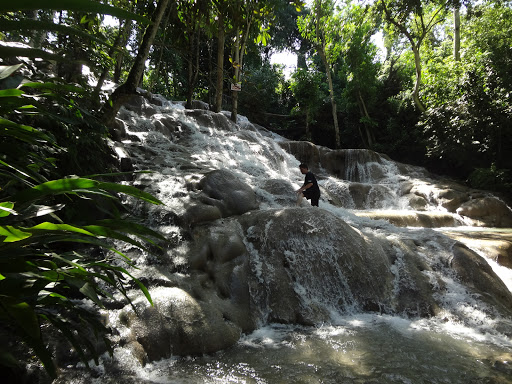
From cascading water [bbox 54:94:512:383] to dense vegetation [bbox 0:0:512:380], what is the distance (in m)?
Result: 0.64

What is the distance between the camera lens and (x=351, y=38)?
1878cm

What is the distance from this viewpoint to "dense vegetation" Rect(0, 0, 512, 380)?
0.98 meters

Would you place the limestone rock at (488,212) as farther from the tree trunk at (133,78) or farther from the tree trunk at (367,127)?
the tree trunk at (133,78)

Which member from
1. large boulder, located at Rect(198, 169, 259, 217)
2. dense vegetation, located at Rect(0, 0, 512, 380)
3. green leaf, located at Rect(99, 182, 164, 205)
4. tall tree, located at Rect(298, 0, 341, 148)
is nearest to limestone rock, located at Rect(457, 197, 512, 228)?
dense vegetation, located at Rect(0, 0, 512, 380)

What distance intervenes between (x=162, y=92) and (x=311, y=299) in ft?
71.8

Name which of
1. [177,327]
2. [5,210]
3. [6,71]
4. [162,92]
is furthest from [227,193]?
[162,92]

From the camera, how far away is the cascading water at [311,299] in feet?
9.76

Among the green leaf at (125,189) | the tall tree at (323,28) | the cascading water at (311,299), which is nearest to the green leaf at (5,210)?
the green leaf at (125,189)

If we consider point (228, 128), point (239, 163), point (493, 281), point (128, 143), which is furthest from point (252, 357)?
point (228, 128)

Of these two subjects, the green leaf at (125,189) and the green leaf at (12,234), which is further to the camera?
the green leaf at (125,189)

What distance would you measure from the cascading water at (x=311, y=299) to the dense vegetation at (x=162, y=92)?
0.64 m

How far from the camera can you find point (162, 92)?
23.1 meters

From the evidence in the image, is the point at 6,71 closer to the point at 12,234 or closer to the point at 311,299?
the point at 12,234

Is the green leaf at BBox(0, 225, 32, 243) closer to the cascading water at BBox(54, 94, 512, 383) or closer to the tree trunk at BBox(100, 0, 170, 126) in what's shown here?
the cascading water at BBox(54, 94, 512, 383)
